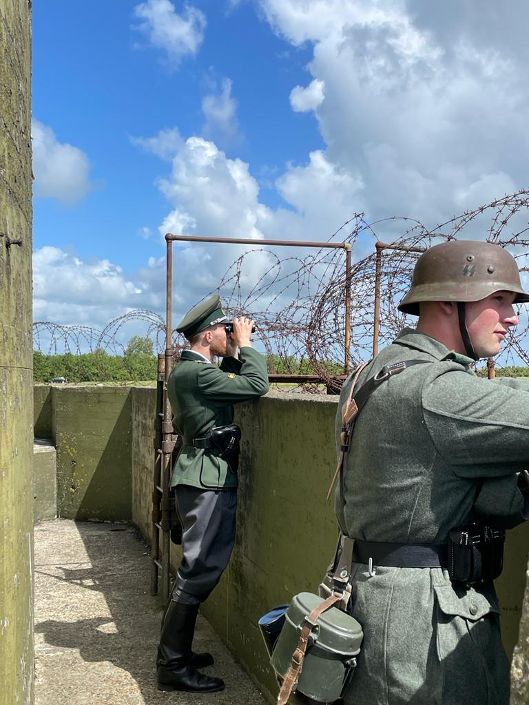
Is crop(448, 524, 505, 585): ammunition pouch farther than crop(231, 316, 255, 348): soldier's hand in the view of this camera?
No

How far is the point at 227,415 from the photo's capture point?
175 inches

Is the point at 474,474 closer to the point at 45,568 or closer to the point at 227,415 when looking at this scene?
the point at 227,415

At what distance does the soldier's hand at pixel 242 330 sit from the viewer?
4.33m

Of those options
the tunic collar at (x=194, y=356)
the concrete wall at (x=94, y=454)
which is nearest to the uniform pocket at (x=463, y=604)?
the tunic collar at (x=194, y=356)

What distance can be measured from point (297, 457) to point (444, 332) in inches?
70.9

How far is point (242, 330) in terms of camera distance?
14.3 feet

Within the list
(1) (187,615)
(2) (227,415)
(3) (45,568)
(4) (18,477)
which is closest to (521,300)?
(4) (18,477)

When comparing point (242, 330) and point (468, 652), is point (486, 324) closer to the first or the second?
point (468, 652)

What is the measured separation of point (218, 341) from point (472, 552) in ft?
9.40

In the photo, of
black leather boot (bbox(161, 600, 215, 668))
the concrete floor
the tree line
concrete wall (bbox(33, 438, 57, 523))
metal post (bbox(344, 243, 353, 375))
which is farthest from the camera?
the tree line

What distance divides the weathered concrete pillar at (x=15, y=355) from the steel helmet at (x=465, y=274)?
4.98 feet

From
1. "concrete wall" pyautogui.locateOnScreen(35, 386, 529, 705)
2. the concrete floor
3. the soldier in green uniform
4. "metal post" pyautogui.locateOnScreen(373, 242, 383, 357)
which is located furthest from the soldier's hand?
the concrete floor

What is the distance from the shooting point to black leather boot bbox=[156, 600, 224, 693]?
13.8ft

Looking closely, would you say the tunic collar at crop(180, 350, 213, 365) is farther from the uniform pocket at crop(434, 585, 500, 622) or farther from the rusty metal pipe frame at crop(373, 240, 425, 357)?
the uniform pocket at crop(434, 585, 500, 622)
